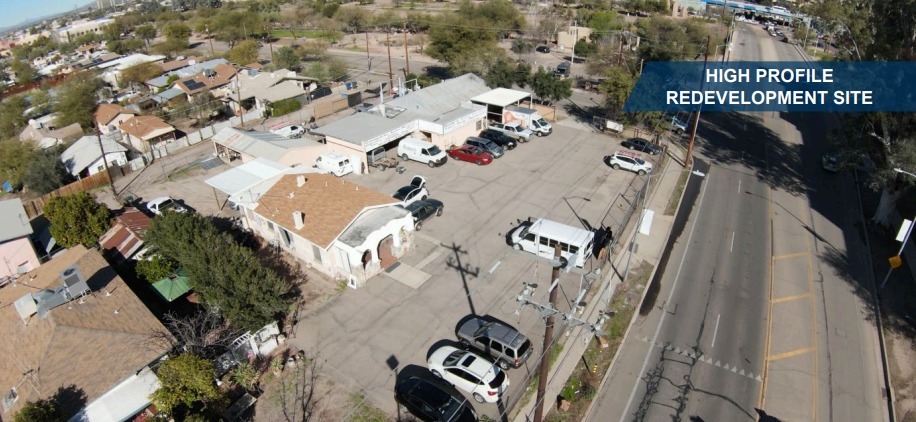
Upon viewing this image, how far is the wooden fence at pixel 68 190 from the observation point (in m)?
34.2

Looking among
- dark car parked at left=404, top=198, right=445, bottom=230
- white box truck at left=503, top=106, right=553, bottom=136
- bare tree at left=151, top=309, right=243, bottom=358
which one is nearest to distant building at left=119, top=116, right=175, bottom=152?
dark car parked at left=404, top=198, right=445, bottom=230

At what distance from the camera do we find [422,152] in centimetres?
3731

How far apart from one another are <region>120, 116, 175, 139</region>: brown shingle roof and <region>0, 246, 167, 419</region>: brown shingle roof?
2691 centimetres

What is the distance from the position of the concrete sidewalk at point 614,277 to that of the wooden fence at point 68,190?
35.8 m

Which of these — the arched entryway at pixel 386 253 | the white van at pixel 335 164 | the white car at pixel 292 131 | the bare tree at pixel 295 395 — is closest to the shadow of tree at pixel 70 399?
the bare tree at pixel 295 395

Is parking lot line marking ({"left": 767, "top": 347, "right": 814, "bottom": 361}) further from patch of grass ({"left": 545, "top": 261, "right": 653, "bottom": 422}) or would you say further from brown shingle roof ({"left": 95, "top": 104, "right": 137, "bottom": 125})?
brown shingle roof ({"left": 95, "top": 104, "right": 137, "bottom": 125})

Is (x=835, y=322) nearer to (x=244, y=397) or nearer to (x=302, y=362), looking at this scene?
(x=302, y=362)

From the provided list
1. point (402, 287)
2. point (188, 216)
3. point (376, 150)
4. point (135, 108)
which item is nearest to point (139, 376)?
point (188, 216)

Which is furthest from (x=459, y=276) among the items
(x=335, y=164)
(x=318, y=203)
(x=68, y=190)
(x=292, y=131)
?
(x=68, y=190)

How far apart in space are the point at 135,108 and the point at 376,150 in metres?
38.8

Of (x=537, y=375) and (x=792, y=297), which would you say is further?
(x=792, y=297)

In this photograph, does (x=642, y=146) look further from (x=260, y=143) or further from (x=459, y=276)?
(x=260, y=143)

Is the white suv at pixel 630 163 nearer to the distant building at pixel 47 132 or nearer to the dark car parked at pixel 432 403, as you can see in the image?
the dark car parked at pixel 432 403

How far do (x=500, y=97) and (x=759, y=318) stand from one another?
29335mm
